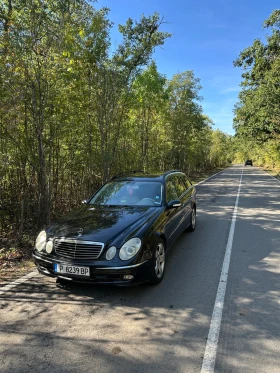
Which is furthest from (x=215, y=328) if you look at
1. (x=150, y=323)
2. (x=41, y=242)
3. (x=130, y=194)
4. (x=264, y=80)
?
(x=264, y=80)

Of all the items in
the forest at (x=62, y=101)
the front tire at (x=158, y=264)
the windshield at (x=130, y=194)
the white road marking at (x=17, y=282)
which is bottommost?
the white road marking at (x=17, y=282)

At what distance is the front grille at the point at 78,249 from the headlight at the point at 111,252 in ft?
0.32

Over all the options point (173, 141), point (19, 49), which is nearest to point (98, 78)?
point (19, 49)

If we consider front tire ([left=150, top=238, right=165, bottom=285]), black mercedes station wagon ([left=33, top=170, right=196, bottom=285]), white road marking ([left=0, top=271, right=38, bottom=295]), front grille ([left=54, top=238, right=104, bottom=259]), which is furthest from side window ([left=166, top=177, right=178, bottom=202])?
white road marking ([left=0, top=271, right=38, bottom=295])

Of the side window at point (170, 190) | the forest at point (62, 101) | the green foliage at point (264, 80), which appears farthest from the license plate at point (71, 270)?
the green foliage at point (264, 80)

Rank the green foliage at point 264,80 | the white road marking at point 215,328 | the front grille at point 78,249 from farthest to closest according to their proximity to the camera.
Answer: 1. the green foliage at point 264,80
2. the front grille at point 78,249
3. the white road marking at point 215,328

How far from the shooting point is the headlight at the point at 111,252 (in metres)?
3.51

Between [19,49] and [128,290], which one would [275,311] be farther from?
[19,49]

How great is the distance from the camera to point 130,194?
5.11 meters

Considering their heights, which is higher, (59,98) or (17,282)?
(59,98)

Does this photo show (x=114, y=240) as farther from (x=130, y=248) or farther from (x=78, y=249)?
(x=78, y=249)

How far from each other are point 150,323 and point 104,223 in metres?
1.48

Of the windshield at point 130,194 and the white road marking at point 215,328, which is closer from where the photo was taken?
the white road marking at point 215,328

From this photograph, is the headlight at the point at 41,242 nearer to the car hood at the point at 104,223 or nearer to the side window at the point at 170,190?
the car hood at the point at 104,223
